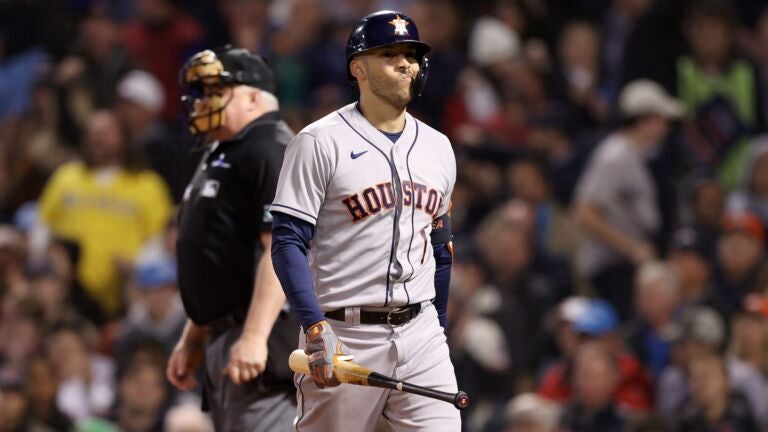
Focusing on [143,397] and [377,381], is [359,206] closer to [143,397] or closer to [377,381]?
[377,381]

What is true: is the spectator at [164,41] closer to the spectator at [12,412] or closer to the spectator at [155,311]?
the spectator at [155,311]

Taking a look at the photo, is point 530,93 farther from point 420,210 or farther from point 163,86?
point 420,210

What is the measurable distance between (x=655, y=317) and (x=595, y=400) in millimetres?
688

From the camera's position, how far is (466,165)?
8453mm

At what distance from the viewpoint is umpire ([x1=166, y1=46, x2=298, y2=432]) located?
439 centimetres

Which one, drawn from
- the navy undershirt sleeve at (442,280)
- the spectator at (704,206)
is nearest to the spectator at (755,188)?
the spectator at (704,206)

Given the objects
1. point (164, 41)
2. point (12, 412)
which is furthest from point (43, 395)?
point (164, 41)

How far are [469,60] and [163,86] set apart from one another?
2317 millimetres

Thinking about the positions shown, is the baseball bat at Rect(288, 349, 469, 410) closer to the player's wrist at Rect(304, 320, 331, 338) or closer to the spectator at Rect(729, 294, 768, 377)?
the player's wrist at Rect(304, 320, 331, 338)

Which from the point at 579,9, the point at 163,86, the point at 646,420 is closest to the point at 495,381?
the point at 646,420

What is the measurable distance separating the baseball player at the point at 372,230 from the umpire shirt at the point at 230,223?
58 cm

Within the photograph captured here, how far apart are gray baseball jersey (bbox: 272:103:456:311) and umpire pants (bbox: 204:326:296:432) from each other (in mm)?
704

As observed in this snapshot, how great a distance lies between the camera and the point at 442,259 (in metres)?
4.06

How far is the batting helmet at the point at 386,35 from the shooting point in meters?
3.78
